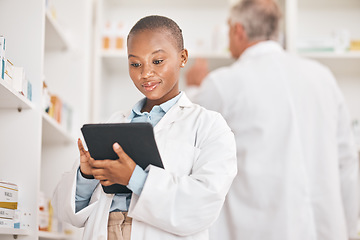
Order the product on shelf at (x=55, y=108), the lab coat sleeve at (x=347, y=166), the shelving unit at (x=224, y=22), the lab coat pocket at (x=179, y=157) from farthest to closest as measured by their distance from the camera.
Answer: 1. the shelving unit at (x=224, y=22)
2. the lab coat sleeve at (x=347, y=166)
3. the product on shelf at (x=55, y=108)
4. the lab coat pocket at (x=179, y=157)

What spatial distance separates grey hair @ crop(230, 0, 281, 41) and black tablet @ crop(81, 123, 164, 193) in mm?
1558

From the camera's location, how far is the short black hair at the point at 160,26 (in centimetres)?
122

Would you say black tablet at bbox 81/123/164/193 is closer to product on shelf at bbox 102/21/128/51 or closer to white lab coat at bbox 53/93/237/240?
white lab coat at bbox 53/93/237/240

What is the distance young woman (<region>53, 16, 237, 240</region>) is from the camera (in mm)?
1206

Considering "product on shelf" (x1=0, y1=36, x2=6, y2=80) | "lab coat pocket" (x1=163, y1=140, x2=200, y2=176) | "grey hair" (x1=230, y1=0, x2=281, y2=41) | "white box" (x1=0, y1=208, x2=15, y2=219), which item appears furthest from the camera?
"grey hair" (x1=230, y1=0, x2=281, y2=41)

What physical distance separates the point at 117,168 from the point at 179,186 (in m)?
0.14

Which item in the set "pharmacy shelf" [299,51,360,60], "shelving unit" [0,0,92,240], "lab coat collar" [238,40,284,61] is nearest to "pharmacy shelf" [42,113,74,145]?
"shelving unit" [0,0,92,240]

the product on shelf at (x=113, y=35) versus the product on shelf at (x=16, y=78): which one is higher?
the product on shelf at (x=113, y=35)

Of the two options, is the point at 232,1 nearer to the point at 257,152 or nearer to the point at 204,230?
the point at 257,152

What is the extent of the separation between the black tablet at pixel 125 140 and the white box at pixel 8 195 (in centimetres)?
46

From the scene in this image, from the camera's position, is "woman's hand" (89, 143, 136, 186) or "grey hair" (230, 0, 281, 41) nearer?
"woman's hand" (89, 143, 136, 186)

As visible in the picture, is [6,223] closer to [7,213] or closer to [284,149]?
[7,213]

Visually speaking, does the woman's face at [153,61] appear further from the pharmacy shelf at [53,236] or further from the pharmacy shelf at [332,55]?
the pharmacy shelf at [332,55]

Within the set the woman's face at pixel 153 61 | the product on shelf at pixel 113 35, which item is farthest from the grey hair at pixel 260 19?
the woman's face at pixel 153 61
